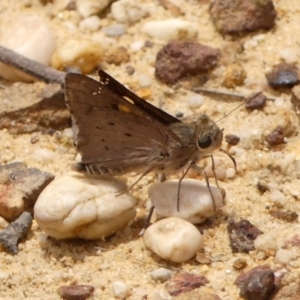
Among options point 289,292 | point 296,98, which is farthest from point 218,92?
point 289,292

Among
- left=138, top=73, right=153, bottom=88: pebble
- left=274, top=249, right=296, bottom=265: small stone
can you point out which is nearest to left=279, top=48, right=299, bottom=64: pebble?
left=138, top=73, right=153, bottom=88: pebble

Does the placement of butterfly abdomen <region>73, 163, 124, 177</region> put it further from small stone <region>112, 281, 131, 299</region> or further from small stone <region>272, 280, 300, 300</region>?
small stone <region>272, 280, 300, 300</region>

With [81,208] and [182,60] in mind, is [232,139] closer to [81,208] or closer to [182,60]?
[182,60]

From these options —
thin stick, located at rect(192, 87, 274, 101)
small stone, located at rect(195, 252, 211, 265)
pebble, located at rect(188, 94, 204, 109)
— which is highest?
small stone, located at rect(195, 252, 211, 265)

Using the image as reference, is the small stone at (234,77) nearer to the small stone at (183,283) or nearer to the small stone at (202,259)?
the small stone at (202,259)

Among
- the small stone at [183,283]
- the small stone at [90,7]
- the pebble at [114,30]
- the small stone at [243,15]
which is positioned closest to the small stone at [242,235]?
the small stone at [183,283]
